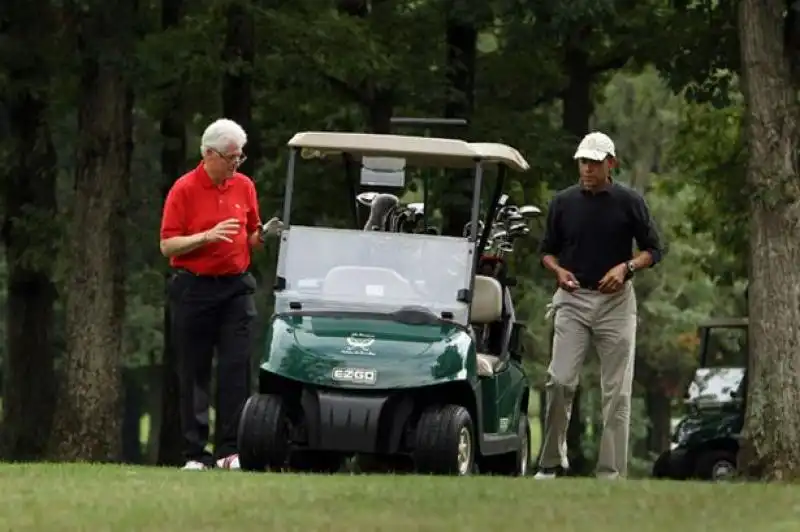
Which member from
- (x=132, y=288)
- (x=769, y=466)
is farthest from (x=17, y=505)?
(x=132, y=288)

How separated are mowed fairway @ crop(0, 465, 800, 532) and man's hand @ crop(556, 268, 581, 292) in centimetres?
178

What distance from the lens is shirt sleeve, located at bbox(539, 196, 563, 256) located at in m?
13.3

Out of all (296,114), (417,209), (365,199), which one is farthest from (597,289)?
(296,114)

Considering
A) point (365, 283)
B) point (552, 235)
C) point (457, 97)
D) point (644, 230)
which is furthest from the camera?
point (457, 97)

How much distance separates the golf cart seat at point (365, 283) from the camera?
13.7 meters

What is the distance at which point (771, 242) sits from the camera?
15.8 meters

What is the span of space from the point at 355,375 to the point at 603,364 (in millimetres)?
1679

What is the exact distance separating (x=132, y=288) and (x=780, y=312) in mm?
15773

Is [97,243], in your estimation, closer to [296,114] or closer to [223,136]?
[296,114]

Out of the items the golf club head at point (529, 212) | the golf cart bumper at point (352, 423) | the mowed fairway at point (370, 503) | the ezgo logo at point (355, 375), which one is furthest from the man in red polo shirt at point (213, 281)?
the golf club head at point (529, 212)

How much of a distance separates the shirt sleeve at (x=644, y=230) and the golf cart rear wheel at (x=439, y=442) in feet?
5.13

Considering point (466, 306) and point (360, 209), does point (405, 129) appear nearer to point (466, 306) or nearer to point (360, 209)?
point (360, 209)

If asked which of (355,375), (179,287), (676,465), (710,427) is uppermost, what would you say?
(179,287)

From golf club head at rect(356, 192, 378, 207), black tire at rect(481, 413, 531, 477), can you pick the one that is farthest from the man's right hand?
golf club head at rect(356, 192, 378, 207)
